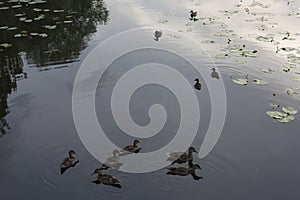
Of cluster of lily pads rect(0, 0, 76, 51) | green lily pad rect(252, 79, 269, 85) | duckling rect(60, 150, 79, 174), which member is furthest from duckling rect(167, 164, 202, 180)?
cluster of lily pads rect(0, 0, 76, 51)

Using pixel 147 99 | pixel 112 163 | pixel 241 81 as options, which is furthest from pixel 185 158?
pixel 241 81

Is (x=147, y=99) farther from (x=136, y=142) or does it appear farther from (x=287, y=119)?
(x=287, y=119)

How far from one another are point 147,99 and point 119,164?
2.91m

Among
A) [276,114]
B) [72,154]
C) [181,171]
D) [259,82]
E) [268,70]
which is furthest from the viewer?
[268,70]

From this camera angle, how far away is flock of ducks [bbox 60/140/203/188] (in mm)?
6695

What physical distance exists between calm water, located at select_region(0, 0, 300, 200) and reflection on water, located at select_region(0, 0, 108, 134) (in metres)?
0.05

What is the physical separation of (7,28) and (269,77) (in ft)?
36.0

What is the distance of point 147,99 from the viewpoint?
31.9 feet

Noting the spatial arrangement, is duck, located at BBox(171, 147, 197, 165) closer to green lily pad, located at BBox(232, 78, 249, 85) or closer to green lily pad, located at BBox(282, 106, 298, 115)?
green lily pad, located at BBox(282, 106, 298, 115)

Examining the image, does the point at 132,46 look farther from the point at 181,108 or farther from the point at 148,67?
the point at 181,108

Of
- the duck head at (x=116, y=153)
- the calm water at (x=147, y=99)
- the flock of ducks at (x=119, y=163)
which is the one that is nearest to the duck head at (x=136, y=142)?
the flock of ducks at (x=119, y=163)

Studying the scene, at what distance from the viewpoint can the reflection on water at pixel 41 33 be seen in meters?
12.2

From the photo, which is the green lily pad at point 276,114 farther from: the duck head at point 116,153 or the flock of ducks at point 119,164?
the duck head at point 116,153

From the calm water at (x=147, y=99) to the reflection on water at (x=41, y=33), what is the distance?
0.15ft
